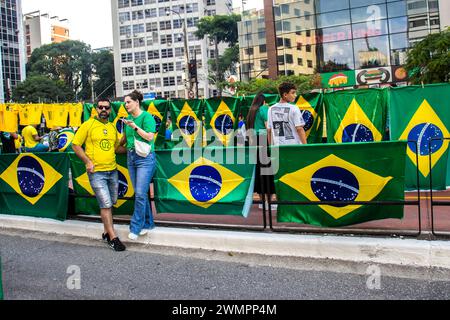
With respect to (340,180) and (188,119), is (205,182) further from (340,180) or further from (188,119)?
(188,119)

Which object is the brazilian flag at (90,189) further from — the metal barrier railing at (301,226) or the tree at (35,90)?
the tree at (35,90)

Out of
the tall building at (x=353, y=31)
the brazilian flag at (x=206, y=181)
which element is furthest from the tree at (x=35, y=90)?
the brazilian flag at (x=206, y=181)

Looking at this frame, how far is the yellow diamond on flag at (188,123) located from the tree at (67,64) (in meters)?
99.3

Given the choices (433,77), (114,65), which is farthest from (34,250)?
(114,65)

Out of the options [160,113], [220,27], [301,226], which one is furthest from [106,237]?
[220,27]

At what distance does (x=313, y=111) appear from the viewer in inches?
390

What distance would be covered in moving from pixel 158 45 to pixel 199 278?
317 feet

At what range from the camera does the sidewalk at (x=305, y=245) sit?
4.51 m

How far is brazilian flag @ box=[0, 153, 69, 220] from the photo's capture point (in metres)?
6.76

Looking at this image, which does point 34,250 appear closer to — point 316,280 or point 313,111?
point 316,280

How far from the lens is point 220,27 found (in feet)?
271

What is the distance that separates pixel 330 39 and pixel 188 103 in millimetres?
37255

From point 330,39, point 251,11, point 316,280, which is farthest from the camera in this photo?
point 251,11

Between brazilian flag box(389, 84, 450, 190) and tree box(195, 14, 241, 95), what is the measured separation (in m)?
74.8
